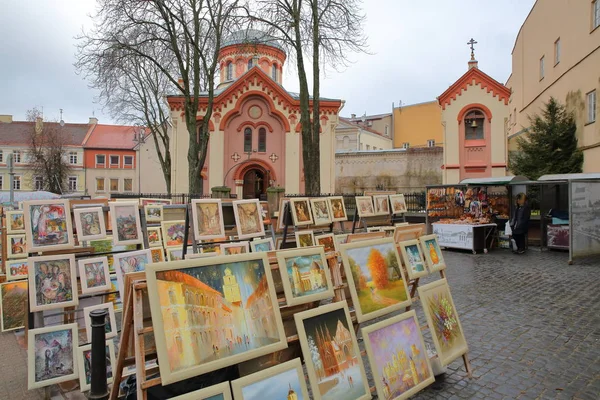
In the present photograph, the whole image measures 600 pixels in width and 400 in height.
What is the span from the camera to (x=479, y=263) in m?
10.9

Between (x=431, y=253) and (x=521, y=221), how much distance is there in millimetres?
9418

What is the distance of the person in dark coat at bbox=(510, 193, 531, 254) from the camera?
40.0ft

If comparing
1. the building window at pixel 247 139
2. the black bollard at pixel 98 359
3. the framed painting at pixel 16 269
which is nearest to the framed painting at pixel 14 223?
the framed painting at pixel 16 269

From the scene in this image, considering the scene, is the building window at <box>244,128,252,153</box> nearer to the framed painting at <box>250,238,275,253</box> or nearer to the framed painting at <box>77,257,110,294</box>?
the framed painting at <box>250,238,275,253</box>

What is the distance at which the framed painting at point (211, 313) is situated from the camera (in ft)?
7.43

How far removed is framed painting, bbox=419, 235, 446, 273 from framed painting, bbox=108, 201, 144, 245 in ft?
11.8

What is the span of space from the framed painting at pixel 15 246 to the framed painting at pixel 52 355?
11.5 feet

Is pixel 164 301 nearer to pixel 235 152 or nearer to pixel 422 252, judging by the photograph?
pixel 422 252

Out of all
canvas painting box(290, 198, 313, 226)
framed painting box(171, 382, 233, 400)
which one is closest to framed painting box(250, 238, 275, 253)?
canvas painting box(290, 198, 313, 226)

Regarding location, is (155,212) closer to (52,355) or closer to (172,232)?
(172,232)

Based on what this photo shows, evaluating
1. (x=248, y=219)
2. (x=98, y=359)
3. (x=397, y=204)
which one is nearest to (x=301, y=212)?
(x=248, y=219)

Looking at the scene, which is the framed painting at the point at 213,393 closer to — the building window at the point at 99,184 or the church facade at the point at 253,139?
the church facade at the point at 253,139

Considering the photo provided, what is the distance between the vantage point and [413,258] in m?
4.35

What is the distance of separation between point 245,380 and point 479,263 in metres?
10.2
